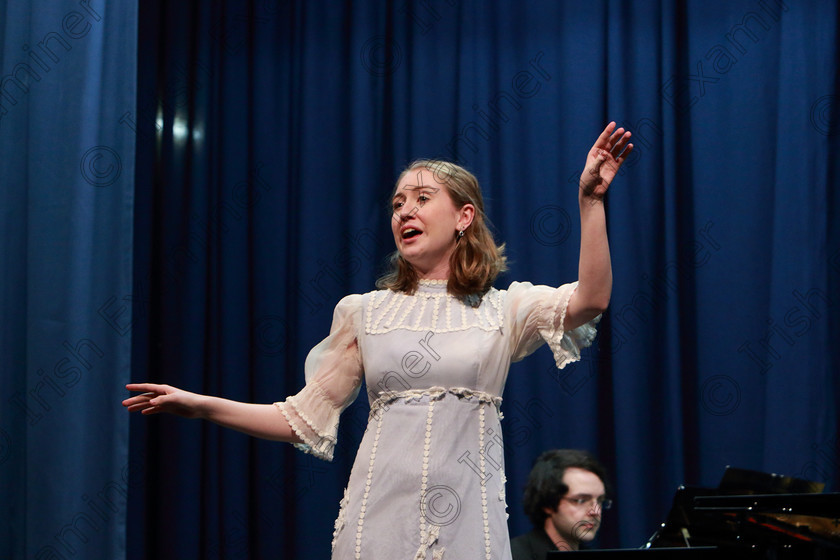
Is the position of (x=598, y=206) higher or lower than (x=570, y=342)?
higher

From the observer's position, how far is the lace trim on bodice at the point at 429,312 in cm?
183

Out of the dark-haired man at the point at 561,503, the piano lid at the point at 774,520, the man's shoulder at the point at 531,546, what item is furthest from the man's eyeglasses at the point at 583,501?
the piano lid at the point at 774,520

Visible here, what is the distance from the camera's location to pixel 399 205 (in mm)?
2021

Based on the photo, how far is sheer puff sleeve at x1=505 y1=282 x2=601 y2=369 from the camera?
5.80ft

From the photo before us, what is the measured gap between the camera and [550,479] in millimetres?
2777

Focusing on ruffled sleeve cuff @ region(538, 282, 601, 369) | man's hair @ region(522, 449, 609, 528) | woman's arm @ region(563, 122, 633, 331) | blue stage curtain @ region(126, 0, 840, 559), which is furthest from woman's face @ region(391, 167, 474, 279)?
blue stage curtain @ region(126, 0, 840, 559)

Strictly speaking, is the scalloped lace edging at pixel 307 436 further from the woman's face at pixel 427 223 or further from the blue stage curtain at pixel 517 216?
the blue stage curtain at pixel 517 216

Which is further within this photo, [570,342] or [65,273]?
[65,273]

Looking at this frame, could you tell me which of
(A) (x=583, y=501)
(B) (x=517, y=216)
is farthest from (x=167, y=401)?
(B) (x=517, y=216)

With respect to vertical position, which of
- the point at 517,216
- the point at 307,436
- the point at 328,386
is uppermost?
the point at 517,216

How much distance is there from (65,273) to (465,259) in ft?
5.65

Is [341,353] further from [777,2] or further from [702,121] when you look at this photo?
[777,2]

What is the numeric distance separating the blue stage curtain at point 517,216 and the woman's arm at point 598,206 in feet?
5.29

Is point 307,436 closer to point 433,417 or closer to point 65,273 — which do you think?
point 433,417
